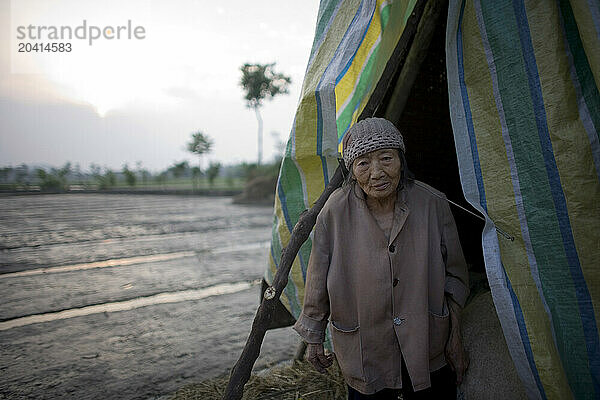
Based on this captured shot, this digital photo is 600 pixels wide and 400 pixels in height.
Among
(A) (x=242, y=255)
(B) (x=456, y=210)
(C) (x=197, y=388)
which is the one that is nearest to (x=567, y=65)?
(B) (x=456, y=210)

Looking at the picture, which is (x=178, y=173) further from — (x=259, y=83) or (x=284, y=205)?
(x=284, y=205)

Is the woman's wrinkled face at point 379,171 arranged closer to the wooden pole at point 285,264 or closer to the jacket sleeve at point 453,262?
the jacket sleeve at point 453,262

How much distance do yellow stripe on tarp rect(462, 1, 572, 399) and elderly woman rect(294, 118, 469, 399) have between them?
22cm

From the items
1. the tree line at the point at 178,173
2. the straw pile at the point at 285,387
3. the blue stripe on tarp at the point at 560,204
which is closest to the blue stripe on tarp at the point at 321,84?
the blue stripe on tarp at the point at 560,204

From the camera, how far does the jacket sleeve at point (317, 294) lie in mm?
1874

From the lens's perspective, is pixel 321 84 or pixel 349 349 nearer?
pixel 349 349

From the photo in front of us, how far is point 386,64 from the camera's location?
2.46 m

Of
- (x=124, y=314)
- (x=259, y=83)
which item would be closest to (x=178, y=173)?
(x=259, y=83)

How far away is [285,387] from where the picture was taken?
2900mm

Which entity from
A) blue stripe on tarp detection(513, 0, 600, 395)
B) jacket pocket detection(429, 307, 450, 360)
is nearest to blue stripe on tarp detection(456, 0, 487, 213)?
blue stripe on tarp detection(513, 0, 600, 395)

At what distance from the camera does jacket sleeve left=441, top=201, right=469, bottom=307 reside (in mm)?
1856

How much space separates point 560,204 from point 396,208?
636mm

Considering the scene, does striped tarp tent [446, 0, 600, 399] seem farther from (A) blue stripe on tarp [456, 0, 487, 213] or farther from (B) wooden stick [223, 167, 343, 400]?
(B) wooden stick [223, 167, 343, 400]

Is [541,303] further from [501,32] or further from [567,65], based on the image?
[501,32]
